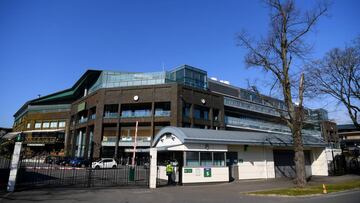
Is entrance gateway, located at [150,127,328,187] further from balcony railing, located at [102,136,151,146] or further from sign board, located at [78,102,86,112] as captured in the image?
sign board, located at [78,102,86,112]

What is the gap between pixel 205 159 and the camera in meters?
20.7

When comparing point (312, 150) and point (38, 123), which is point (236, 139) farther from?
point (38, 123)

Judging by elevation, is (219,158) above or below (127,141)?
below

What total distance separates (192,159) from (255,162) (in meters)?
7.82

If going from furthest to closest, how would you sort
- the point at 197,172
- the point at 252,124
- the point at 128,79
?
the point at 252,124 < the point at 128,79 < the point at 197,172

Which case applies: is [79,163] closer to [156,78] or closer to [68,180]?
[68,180]

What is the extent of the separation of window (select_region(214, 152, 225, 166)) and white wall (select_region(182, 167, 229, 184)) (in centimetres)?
40

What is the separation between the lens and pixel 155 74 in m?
52.7

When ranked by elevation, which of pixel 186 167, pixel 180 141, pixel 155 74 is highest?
pixel 155 74

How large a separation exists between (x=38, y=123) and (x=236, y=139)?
65.7 meters

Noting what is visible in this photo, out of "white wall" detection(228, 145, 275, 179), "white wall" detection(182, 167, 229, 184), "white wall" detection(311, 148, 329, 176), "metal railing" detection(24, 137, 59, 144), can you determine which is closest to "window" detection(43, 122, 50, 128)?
"metal railing" detection(24, 137, 59, 144)

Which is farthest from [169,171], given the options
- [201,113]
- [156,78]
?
[156,78]

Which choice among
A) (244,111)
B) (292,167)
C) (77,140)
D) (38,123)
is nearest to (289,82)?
(292,167)

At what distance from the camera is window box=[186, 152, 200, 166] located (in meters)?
19.9
